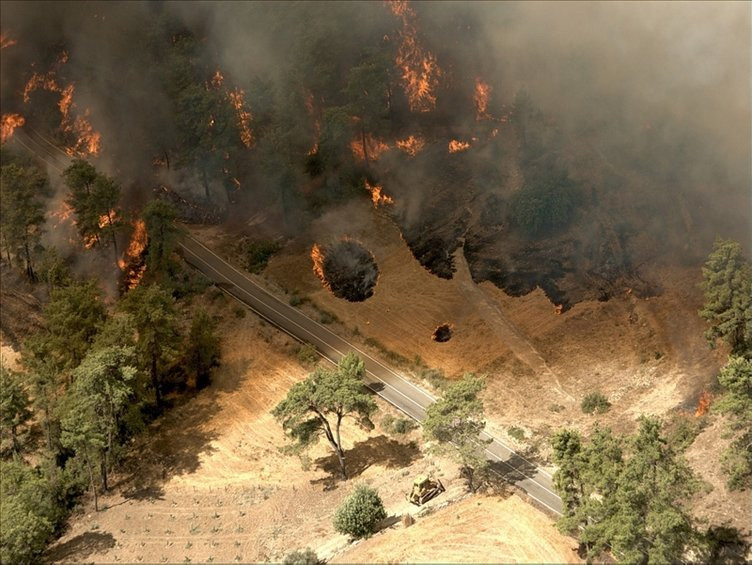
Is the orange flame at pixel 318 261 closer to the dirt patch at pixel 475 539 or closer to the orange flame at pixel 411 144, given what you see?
the orange flame at pixel 411 144

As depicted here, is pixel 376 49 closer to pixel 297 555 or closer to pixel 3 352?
pixel 3 352

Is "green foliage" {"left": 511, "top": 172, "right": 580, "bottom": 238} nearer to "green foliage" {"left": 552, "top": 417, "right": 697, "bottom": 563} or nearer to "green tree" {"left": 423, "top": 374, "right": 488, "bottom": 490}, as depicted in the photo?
"green tree" {"left": 423, "top": 374, "right": 488, "bottom": 490}

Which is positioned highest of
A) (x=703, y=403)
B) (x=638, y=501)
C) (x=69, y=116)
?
(x=69, y=116)

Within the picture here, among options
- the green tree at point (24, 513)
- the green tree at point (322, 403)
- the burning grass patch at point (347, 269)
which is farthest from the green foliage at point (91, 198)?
the green tree at point (322, 403)

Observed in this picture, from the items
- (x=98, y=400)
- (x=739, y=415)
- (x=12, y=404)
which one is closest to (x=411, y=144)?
(x=98, y=400)

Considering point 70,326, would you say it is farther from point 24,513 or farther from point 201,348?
point 24,513

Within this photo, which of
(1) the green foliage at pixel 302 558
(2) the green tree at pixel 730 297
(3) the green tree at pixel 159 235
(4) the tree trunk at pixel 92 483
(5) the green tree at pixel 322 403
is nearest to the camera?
(1) the green foliage at pixel 302 558
